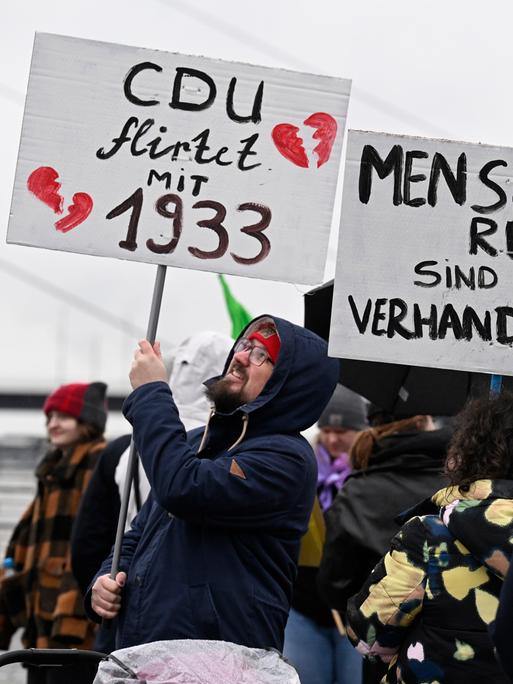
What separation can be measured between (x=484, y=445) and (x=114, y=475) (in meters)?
1.90

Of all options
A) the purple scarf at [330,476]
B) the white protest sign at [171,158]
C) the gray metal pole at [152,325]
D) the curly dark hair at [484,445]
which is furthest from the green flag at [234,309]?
the curly dark hair at [484,445]

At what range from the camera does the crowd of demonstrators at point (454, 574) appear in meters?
2.79

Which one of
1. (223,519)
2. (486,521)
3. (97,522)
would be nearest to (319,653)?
(97,522)

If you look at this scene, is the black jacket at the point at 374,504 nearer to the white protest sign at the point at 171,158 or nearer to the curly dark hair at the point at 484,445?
the white protest sign at the point at 171,158

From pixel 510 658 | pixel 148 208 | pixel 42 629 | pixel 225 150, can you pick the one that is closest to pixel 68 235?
pixel 148 208

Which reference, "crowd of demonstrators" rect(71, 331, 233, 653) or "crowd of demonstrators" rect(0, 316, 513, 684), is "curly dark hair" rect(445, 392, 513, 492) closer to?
"crowd of demonstrators" rect(0, 316, 513, 684)

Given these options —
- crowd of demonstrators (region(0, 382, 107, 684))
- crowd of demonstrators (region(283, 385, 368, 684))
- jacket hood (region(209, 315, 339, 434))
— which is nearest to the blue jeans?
crowd of demonstrators (region(283, 385, 368, 684))

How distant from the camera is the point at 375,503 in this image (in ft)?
14.1

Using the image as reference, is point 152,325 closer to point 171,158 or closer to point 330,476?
point 171,158

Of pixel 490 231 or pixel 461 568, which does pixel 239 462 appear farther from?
pixel 490 231

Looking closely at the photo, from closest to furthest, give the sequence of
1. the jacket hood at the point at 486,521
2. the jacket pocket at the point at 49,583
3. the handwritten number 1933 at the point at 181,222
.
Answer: the jacket hood at the point at 486,521, the handwritten number 1933 at the point at 181,222, the jacket pocket at the point at 49,583

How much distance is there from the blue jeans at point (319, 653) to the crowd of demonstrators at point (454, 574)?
6.59 feet

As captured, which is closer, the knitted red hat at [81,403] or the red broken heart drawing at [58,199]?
the red broken heart drawing at [58,199]

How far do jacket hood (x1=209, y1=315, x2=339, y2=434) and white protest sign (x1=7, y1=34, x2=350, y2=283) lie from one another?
190mm
